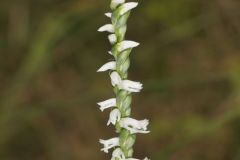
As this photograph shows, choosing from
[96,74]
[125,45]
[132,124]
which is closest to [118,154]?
[132,124]

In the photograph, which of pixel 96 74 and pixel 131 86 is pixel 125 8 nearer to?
pixel 131 86

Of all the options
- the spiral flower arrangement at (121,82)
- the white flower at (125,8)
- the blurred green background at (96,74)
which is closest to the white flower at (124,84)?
the spiral flower arrangement at (121,82)

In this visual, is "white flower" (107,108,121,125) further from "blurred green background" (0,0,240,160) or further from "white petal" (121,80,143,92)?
"blurred green background" (0,0,240,160)

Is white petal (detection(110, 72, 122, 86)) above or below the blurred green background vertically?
below

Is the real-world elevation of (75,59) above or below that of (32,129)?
above

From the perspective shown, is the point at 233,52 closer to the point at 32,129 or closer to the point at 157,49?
the point at 157,49

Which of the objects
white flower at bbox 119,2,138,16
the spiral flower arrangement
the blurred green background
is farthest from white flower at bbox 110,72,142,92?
the blurred green background

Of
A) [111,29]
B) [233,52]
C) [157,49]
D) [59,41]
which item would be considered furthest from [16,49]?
[111,29]

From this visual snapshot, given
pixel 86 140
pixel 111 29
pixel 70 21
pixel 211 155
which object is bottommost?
pixel 111 29

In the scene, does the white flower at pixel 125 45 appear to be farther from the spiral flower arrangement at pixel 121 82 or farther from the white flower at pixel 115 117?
the white flower at pixel 115 117
